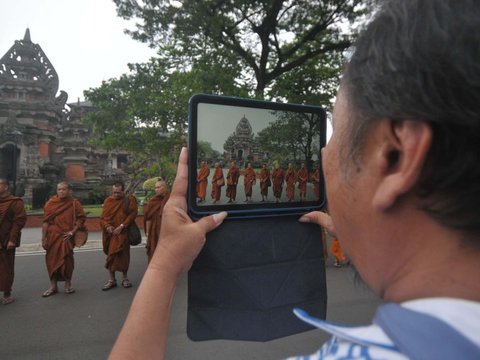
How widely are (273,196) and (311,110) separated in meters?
0.26

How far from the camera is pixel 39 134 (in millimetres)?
20656

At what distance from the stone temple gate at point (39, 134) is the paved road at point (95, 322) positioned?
362 inches

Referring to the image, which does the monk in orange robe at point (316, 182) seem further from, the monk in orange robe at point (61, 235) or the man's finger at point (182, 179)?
the monk in orange robe at point (61, 235)

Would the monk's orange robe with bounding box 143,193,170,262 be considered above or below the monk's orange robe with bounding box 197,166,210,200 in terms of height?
below

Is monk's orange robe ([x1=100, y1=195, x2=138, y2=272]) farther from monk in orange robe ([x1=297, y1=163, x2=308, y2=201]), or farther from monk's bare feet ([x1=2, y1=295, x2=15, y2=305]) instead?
monk in orange robe ([x1=297, y1=163, x2=308, y2=201])

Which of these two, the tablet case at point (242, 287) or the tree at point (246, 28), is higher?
the tree at point (246, 28)

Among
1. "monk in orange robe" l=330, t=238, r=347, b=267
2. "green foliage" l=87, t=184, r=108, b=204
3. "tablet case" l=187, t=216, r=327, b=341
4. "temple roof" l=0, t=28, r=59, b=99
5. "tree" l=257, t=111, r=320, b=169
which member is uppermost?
"temple roof" l=0, t=28, r=59, b=99

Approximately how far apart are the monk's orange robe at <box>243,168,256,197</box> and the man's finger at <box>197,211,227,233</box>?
114 mm

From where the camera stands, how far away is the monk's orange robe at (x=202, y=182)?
0.89m

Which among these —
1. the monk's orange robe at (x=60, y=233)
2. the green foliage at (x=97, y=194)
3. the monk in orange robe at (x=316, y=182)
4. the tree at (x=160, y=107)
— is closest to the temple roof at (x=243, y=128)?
the monk in orange robe at (x=316, y=182)

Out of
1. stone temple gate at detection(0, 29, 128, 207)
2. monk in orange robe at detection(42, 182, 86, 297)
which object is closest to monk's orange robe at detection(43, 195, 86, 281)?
monk in orange robe at detection(42, 182, 86, 297)

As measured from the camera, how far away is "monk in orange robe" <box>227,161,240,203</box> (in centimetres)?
93

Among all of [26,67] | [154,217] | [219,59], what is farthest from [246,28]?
[26,67]

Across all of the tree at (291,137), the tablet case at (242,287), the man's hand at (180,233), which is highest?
the tree at (291,137)
